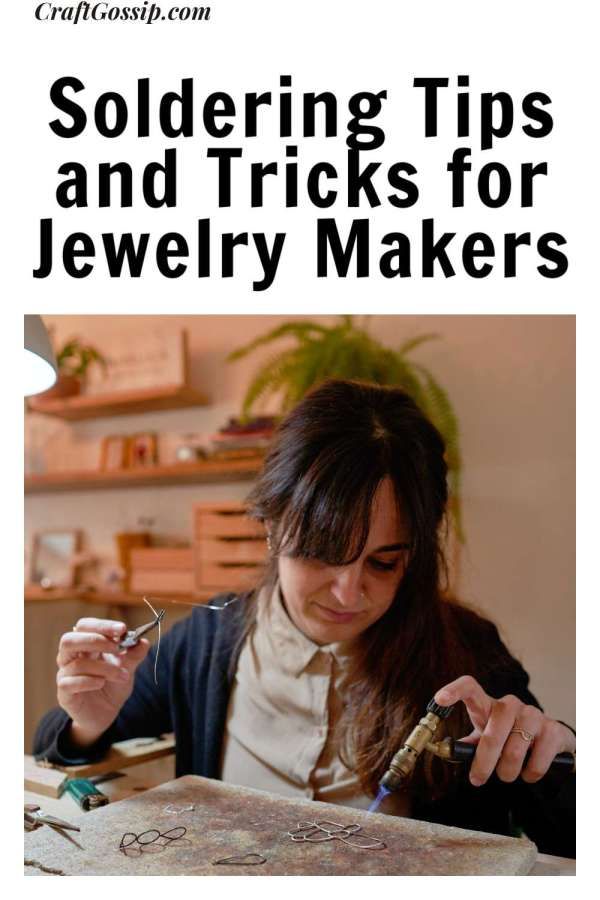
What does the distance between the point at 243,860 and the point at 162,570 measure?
1791 millimetres

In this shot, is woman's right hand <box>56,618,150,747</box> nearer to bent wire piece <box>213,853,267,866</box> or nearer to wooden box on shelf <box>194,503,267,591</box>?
bent wire piece <box>213,853,267,866</box>

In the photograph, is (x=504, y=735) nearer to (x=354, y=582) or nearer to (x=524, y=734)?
(x=524, y=734)

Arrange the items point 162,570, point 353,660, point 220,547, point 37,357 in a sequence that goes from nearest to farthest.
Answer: point 37,357 → point 353,660 → point 220,547 → point 162,570

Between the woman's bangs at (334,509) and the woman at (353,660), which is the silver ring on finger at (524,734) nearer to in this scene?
the woman at (353,660)

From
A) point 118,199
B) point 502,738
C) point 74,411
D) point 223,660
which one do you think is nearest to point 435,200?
point 118,199

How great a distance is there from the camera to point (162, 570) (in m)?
2.45

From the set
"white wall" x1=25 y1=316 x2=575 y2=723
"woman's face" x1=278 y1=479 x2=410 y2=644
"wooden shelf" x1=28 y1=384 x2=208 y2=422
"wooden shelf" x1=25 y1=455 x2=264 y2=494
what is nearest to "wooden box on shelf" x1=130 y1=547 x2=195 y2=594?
"wooden shelf" x1=25 y1=455 x2=264 y2=494

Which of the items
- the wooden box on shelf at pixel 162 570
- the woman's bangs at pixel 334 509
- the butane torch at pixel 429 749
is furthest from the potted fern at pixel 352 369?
the butane torch at pixel 429 749

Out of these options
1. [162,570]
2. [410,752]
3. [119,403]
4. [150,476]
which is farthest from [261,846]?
[119,403]

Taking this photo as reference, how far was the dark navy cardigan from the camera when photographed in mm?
956

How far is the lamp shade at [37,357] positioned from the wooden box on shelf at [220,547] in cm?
122

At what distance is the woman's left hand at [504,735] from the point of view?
2.57 ft
